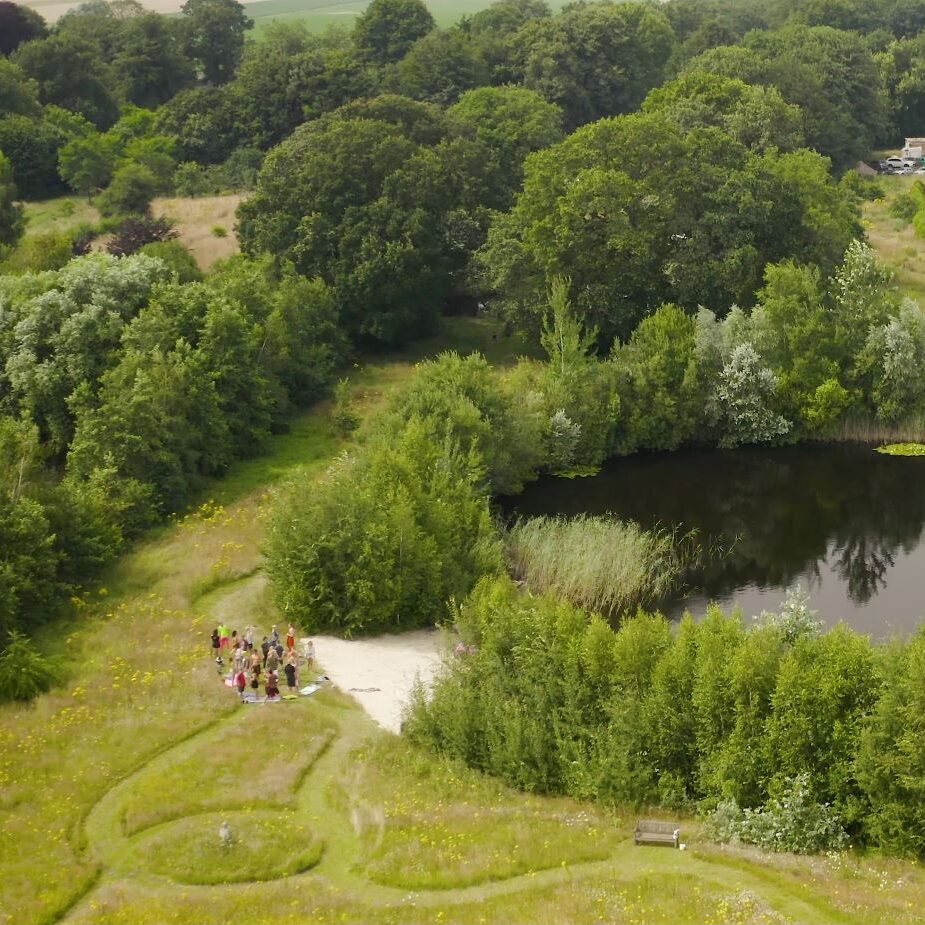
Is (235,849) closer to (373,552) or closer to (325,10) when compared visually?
(373,552)

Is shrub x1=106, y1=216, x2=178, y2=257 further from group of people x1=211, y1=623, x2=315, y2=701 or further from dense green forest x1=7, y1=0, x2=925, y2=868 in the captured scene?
group of people x1=211, y1=623, x2=315, y2=701

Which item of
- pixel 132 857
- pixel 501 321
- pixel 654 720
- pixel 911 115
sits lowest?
pixel 132 857

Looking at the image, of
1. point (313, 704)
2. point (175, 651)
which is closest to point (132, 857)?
point (313, 704)

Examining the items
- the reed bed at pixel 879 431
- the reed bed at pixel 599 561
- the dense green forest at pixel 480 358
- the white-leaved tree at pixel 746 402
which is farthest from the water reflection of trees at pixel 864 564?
the reed bed at pixel 879 431

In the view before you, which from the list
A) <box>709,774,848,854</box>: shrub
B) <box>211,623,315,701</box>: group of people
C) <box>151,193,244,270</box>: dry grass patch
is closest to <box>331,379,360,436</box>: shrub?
<box>151,193,244,270</box>: dry grass patch

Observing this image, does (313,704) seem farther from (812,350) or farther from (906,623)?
(812,350)

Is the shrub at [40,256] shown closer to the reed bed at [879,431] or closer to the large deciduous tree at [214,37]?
the reed bed at [879,431]
